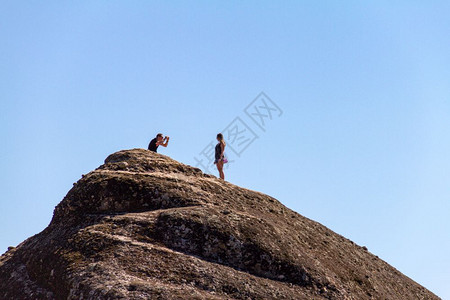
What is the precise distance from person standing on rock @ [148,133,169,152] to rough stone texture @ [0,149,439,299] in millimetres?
2392

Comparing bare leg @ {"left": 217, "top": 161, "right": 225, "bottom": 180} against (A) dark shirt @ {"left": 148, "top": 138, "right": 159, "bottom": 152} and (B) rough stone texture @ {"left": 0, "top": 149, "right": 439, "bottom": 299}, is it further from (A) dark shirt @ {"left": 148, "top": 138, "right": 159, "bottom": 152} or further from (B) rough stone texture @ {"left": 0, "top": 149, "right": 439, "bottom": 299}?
(A) dark shirt @ {"left": 148, "top": 138, "right": 159, "bottom": 152}

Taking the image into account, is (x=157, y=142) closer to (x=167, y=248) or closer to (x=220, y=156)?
(x=220, y=156)

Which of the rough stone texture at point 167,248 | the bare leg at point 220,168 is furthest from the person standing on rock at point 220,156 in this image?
the rough stone texture at point 167,248

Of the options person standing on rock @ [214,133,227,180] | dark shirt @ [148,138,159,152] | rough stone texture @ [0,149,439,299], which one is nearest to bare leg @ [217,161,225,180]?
person standing on rock @ [214,133,227,180]

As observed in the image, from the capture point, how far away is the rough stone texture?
22547mm

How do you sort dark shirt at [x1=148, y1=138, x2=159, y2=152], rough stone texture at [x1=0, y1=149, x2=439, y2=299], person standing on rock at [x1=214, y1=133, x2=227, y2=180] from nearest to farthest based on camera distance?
rough stone texture at [x1=0, y1=149, x2=439, y2=299], dark shirt at [x1=148, y1=138, x2=159, y2=152], person standing on rock at [x1=214, y1=133, x2=227, y2=180]

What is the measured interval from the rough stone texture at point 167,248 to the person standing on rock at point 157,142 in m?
2.39

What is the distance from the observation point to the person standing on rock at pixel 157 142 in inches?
1292

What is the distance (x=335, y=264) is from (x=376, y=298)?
2469 millimetres

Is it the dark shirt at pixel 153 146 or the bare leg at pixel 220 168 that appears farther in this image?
the bare leg at pixel 220 168

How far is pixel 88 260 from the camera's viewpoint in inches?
910

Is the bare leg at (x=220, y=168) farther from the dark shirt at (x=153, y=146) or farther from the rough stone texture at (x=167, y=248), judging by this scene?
the dark shirt at (x=153, y=146)

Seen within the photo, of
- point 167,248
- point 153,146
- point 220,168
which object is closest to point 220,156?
point 220,168

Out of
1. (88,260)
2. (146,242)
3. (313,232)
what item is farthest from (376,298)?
(88,260)
